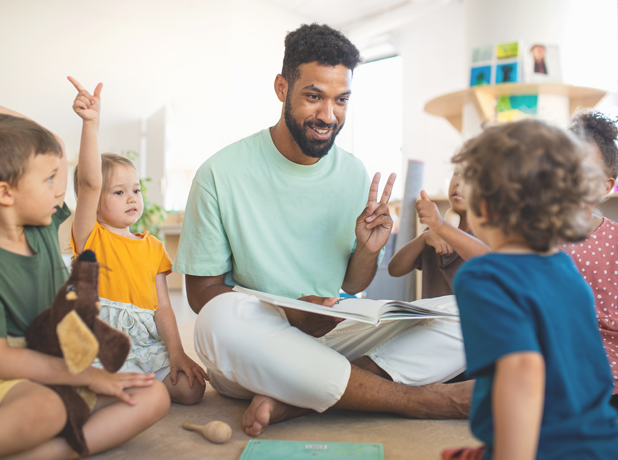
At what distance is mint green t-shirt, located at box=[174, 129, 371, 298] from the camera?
1.38m

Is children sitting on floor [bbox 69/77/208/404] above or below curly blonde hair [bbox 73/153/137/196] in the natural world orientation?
below

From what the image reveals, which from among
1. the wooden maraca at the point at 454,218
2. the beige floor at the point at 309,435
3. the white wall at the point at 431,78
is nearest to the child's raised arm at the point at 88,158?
the beige floor at the point at 309,435

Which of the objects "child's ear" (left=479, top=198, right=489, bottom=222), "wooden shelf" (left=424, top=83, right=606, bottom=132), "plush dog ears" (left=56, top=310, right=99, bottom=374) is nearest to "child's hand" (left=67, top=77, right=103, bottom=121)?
"plush dog ears" (left=56, top=310, right=99, bottom=374)

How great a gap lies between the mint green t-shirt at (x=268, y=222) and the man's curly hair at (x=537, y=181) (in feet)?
2.68

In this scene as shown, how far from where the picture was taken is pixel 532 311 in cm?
60

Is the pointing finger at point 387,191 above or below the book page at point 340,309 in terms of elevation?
above

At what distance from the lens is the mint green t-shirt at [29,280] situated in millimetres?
936

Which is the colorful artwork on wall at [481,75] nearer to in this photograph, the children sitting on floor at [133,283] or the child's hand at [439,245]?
the child's hand at [439,245]

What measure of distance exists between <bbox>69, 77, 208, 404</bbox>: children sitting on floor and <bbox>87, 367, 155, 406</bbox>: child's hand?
34cm

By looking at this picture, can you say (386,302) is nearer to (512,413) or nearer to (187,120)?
(512,413)

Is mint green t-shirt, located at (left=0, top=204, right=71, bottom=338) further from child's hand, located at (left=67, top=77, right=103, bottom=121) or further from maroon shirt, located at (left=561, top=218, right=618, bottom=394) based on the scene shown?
maroon shirt, located at (left=561, top=218, right=618, bottom=394)

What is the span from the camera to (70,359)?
2.81ft

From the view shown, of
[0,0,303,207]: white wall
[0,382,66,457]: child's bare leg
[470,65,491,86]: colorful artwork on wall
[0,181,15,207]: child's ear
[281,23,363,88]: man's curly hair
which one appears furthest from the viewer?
[0,0,303,207]: white wall

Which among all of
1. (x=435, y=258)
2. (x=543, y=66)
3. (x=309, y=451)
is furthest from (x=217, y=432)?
(x=543, y=66)
